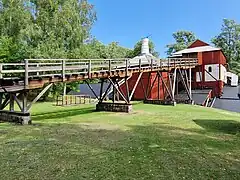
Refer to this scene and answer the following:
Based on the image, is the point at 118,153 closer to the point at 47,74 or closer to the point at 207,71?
the point at 47,74

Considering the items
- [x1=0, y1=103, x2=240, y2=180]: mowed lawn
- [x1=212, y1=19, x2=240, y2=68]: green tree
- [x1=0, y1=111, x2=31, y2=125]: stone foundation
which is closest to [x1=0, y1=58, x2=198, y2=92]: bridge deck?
[x1=0, y1=111, x2=31, y2=125]: stone foundation

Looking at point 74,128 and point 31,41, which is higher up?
point 31,41

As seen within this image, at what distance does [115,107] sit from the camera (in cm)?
1667

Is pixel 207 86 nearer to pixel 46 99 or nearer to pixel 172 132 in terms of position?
pixel 46 99

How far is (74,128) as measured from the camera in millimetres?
10391

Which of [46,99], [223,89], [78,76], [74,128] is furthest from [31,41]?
[223,89]

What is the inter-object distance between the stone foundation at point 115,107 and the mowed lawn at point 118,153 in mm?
5948

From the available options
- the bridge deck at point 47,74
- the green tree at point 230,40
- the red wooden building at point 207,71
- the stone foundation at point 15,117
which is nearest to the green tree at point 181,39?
the green tree at point 230,40

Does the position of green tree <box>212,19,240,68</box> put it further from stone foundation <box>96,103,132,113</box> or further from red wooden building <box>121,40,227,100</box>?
stone foundation <box>96,103,132,113</box>

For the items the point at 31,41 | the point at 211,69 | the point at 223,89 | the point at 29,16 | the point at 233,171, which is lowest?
the point at 233,171

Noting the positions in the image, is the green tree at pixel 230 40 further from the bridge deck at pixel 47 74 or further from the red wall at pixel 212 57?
the bridge deck at pixel 47 74

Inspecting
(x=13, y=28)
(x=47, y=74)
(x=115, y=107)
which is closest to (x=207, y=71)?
(x=115, y=107)

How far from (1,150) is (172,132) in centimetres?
569

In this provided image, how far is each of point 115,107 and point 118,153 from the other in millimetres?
10026
